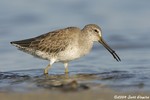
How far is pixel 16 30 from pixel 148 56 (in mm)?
5228

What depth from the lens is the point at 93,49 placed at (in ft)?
57.0

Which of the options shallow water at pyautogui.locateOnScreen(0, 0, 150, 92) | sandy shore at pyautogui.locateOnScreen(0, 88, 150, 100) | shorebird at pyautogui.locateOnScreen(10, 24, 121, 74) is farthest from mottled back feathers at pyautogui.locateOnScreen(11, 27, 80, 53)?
sandy shore at pyautogui.locateOnScreen(0, 88, 150, 100)

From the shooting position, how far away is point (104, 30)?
19156 millimetres

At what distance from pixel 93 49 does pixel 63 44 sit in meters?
3.55

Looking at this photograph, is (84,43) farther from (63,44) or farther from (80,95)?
(80,95)

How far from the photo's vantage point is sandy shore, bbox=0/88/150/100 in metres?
10.3

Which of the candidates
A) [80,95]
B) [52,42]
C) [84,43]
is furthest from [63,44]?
[80,95]

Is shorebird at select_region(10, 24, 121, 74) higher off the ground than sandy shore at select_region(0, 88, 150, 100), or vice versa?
shorebird at select_region(10, 24, 121, 74)

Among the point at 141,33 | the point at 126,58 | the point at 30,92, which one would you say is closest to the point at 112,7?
the point at 141,33

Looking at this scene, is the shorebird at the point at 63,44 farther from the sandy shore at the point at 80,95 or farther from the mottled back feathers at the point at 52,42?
the sandy shore at the point at 80,95

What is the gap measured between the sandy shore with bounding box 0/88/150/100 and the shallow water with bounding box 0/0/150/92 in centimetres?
70

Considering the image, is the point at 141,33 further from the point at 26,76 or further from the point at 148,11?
the point at 26,76

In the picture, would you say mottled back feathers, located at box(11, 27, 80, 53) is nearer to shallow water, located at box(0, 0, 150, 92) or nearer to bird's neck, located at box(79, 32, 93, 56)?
bird's neck, located at box(79, 32, 93, 56)

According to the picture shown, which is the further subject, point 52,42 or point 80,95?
point 52,42
